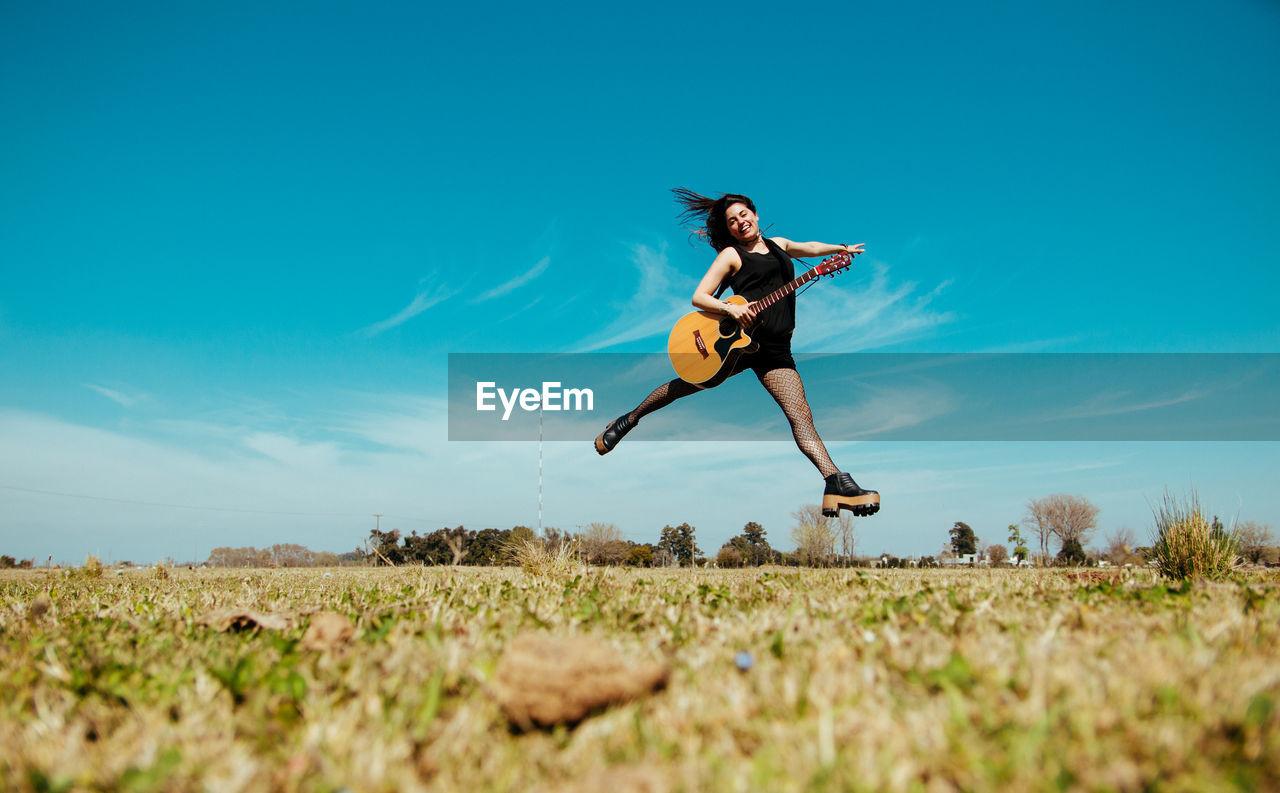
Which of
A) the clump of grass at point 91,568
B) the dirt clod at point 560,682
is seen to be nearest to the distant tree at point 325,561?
the clump of grass at point 91,568

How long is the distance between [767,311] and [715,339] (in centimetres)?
49

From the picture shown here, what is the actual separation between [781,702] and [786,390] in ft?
13.2

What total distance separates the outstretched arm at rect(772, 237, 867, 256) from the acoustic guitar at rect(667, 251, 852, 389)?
0.07 meters

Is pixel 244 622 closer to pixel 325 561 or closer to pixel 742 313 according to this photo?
pixel 742 313

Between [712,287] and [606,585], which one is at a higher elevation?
[712,287]

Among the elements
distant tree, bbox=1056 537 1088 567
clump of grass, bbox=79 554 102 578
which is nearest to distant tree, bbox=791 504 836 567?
distant tree, bbox=1056 537 1088 567

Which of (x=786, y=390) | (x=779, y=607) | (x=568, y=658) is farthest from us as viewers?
(x=786, y=390)

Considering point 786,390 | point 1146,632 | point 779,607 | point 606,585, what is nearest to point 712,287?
point 786,390

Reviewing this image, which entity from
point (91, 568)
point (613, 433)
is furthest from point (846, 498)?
point (91, 568)

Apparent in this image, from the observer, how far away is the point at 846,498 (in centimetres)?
511

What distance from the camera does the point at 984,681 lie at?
1909 millimetres

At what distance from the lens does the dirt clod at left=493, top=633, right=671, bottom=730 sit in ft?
5.74

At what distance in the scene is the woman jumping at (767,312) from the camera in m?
5.54

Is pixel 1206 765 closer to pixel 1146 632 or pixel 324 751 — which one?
pixel 1146 632
